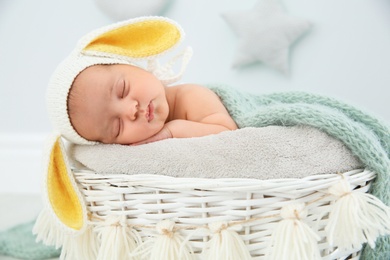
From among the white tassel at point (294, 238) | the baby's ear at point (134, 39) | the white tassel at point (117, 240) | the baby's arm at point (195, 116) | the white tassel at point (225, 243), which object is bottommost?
the white tassel at point (117, 240)

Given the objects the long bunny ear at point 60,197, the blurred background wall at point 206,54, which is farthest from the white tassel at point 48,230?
the blurred background wall at point 206,54

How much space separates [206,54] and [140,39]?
0.67 metres

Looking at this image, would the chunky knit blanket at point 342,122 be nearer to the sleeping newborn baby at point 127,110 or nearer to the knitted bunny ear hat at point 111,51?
the sleeping newborn baby at point 127,110

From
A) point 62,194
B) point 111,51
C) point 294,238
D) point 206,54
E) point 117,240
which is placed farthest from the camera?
point 206,54

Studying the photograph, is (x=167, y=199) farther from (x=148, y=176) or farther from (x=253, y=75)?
(x=253, y=75)

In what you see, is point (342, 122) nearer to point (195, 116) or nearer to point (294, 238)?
point (294, 238)

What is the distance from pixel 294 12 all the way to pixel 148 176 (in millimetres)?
1040

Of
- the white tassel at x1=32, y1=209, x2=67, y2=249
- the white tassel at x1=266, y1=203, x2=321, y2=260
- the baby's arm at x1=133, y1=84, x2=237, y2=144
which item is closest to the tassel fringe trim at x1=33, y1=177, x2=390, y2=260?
the white tassel at x1=266, y1=203, x2=321, y2=260

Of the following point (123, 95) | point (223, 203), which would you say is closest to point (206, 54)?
point (123, 95)

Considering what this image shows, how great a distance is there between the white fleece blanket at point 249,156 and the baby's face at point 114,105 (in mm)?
156

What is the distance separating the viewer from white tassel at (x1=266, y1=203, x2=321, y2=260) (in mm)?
760

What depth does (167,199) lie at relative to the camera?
0.84 metres

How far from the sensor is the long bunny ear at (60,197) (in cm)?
92

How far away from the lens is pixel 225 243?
0.79 meters
